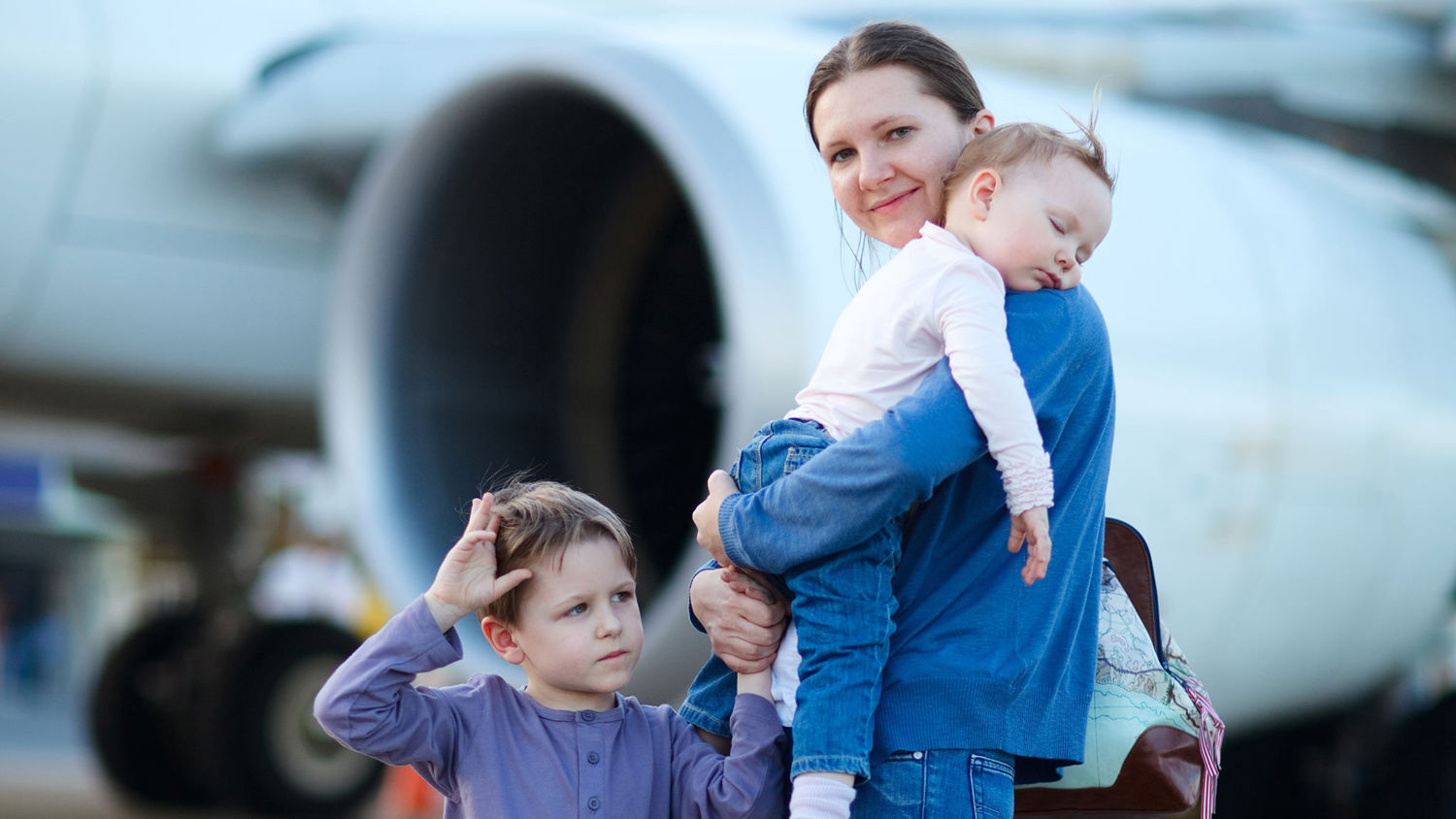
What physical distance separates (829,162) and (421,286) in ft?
4.67

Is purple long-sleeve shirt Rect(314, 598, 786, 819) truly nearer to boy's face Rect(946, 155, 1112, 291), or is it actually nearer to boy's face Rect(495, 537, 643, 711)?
boy's face Rect(495, 537, 643, 711)

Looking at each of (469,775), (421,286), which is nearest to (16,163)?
(421,286)

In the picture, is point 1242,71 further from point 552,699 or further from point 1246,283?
point 552,699

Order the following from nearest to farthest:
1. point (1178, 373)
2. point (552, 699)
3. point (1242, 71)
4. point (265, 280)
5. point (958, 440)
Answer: point (958, 440)
point (552, 699)
point (1178, 373)
point (265, 280)
point (1242, 71)

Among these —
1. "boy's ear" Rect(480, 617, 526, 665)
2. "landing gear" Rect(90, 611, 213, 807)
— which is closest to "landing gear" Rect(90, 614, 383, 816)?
"landing gear" Rect(90, 611, 213, 807)

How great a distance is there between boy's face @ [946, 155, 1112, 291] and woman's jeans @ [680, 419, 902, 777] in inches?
5.8

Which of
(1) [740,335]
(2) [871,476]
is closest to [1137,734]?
(2) [871,476]

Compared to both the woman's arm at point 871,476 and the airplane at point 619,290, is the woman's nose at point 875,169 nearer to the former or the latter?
the woman's arm at point 871,476

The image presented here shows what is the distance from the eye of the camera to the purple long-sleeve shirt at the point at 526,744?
87cm

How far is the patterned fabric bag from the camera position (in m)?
0.88

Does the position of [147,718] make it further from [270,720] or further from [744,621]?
[744,621]

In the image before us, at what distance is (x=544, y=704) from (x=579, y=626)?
0.07m

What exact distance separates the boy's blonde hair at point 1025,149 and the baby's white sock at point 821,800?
1.15 ft

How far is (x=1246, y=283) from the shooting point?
96.3 inches
